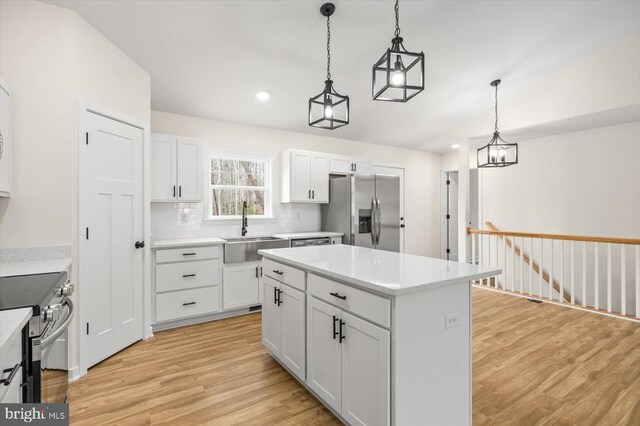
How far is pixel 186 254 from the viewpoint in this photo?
3.49 m

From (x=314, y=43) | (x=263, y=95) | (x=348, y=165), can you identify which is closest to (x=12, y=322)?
(x=314, y=43)

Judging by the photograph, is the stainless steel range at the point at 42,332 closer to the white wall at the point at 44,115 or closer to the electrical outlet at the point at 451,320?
the white wall at the point at 44,115

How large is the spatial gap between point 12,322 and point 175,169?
2.88 metres

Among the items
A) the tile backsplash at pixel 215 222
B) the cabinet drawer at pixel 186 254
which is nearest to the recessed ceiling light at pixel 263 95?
the tile backsplash at pixel 215 222

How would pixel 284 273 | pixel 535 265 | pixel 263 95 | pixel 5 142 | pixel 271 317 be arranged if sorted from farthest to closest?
pixel 535 265 → pixel 263 95 → pixel 271 317 → pixel 284 273 → pixel 5 142

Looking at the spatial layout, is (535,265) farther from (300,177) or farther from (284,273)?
(284,273)

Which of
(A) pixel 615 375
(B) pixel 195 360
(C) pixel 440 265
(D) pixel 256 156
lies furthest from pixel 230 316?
(A) pixel 615 375

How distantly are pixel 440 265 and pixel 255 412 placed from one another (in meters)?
1.49

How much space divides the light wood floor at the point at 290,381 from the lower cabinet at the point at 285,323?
7.5 inches

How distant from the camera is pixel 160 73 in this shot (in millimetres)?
3297

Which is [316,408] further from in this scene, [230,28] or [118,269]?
[230,28]

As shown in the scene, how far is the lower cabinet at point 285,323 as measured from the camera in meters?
2.22

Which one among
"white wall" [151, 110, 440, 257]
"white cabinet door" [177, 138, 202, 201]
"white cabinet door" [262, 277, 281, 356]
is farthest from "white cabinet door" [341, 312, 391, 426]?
"white wall" [151, 110, 440, 257]

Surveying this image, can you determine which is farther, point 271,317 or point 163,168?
point 163,168
